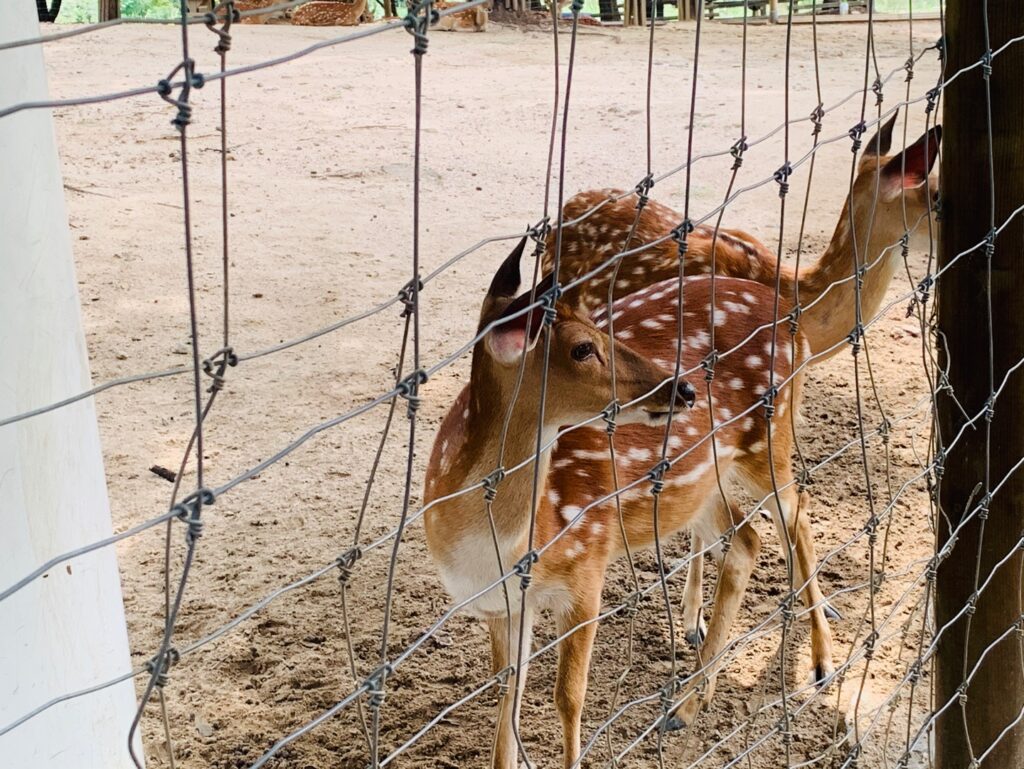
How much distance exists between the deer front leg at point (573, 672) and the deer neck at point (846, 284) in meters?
1.34

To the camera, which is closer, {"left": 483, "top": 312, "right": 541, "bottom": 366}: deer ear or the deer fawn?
{"left": 483, "top": 312, "right": 541, "bottom": 366}: deer ear

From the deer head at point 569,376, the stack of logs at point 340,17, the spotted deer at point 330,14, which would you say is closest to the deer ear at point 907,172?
the deer head at point 569,376

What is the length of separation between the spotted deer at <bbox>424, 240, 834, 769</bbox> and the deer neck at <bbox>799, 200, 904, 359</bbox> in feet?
1.65

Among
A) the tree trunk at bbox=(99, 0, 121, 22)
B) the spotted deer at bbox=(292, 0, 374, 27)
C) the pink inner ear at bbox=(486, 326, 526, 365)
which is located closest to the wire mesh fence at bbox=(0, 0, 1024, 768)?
the pink inner ear at bbox=(486, 326, 526, 365)

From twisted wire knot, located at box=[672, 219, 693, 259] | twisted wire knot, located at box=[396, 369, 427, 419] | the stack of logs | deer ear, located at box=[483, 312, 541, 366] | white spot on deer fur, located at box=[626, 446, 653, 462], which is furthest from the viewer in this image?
the stack of logs

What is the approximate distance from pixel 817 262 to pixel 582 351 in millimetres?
1818

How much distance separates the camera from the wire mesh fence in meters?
2.21

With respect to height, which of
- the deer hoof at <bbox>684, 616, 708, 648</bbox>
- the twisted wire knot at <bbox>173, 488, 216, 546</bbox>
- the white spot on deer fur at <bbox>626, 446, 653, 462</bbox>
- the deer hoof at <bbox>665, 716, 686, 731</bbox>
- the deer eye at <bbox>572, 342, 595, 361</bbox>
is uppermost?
the twisted wire knot at <bbox>173, 488, 216, 546</bbox>

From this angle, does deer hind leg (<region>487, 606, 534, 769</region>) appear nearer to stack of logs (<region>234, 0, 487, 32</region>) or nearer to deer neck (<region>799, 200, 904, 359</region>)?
deer neck (<region>799, 200, 904, 359</region>)

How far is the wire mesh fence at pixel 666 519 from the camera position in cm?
221

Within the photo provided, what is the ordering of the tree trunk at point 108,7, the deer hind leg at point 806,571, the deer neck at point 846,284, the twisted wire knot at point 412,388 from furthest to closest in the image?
the tree trunk at point 108,7, the deer neck at point 846,284, the deer hind leg at point 806,571, the twisted wire knot at point 412,388

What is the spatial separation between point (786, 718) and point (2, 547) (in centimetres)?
137

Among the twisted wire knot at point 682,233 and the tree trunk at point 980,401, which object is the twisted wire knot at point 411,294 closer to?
the twisted wire knot at point 682,233

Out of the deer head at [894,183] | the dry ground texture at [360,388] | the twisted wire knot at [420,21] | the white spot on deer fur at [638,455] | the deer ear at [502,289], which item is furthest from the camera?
the deer head at [894,183]
